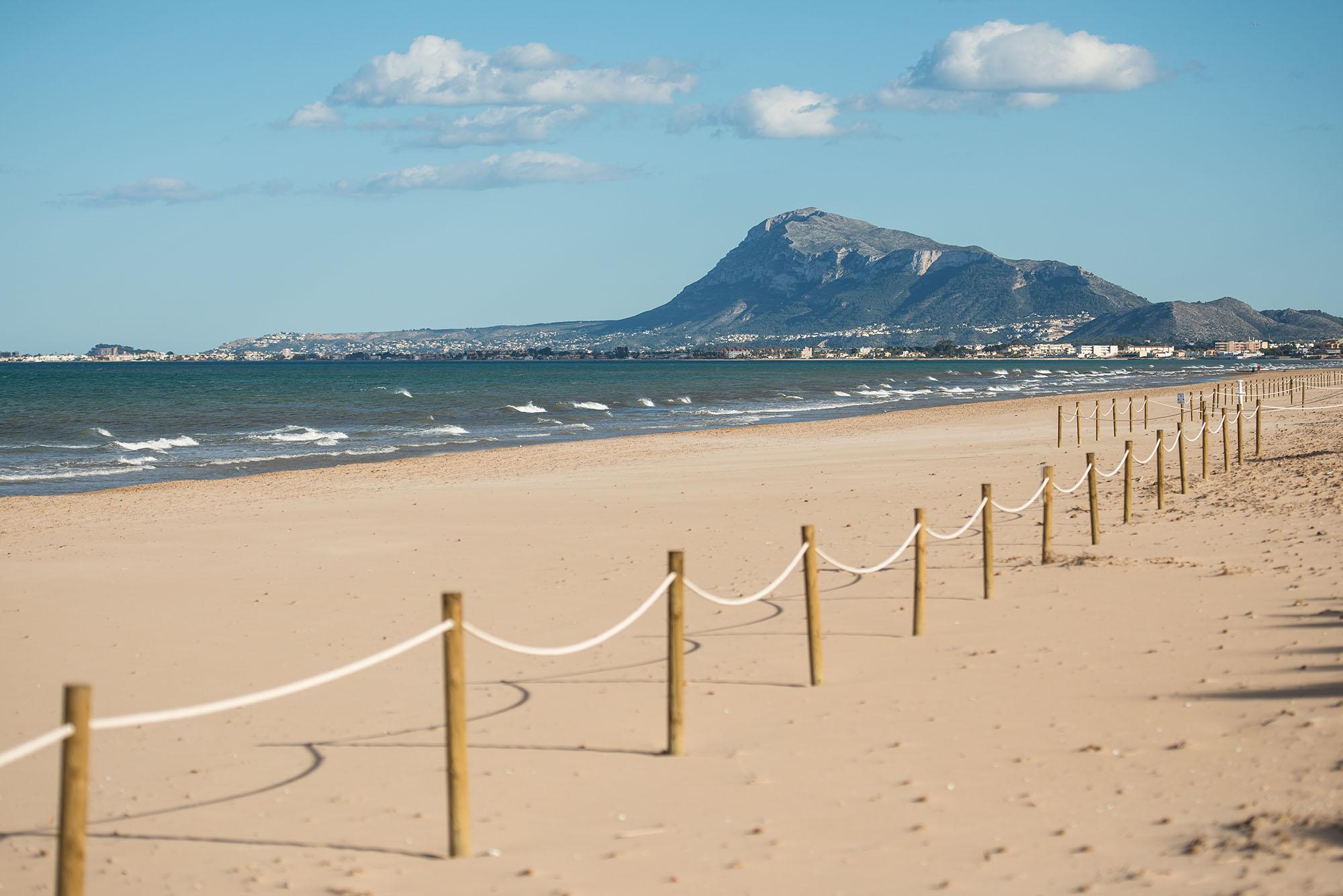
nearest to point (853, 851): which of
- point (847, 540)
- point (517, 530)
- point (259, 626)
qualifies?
point (259, 626)

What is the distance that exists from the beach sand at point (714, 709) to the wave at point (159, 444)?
20.5 meters

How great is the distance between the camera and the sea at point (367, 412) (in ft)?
107

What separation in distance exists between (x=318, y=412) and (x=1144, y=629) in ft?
169

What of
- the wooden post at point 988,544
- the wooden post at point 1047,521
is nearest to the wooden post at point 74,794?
the wooden post at point 988,544

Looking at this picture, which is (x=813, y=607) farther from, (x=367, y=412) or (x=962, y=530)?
(x=367, y=412)

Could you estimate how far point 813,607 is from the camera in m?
8.30

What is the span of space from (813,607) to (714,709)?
99 cm

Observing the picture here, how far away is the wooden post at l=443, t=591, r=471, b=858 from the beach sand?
14 cm

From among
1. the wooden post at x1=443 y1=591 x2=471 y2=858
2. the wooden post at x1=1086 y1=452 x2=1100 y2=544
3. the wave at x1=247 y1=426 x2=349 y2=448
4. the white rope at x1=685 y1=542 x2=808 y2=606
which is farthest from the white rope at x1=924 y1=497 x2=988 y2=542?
the wave at x1=247 y1=426 x2=349 y2=448

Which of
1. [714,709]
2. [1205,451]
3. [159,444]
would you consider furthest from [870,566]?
[159,444]

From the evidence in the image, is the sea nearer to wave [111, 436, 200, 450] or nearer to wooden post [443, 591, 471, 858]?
wave [111, 436, 200, 450]

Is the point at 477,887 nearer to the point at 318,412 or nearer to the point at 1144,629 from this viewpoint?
the point at 1144,629

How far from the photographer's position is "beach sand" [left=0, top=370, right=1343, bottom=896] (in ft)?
18.0

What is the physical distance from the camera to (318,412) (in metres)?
56.8
